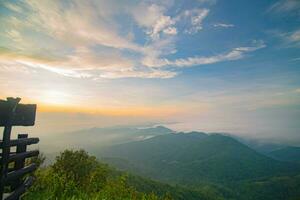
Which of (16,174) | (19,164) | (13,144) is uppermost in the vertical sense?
(13,144)

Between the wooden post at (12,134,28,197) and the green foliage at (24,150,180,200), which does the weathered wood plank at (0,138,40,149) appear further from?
the green foliage at (24,150,180,200)

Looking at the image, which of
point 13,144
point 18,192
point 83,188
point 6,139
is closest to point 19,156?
point 13,144

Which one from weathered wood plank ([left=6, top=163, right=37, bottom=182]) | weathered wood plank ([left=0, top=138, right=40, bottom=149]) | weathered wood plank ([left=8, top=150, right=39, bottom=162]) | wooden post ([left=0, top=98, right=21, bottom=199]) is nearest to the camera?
wooden post ([left=0, top=98, right=21, bottom=199])

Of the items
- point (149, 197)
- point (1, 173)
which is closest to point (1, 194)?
point (1, 173)

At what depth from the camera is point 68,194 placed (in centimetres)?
1410

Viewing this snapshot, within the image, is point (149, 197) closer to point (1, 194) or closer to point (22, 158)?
point (22, 158)

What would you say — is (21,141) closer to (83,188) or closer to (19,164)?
(19,164)

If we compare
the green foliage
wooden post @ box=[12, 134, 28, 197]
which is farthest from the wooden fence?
the green foliage

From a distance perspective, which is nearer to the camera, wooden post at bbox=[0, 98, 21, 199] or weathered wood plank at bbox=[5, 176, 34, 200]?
wooden post at bbox=[0, 98, 21, 199]

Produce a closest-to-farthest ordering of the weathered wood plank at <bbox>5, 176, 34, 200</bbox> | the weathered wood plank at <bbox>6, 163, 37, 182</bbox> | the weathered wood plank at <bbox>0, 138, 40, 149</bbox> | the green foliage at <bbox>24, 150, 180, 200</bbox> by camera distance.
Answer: the weathered wood plank at <bbox>6, 163, 37, 182</bbox> < the weathered wood plank at <bbox>5, 176, 34, 200</bbox> < the weathered wood plank at <bbox>0, 138, 40, 149</bbox> < the green foliage at <bbox>24, 150, 180, 200</bbox>

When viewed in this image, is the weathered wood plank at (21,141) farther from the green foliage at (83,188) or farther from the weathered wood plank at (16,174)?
the green foliage at (83,188)

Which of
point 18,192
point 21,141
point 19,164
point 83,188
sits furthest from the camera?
point 83,188

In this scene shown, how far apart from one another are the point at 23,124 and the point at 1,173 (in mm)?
1638

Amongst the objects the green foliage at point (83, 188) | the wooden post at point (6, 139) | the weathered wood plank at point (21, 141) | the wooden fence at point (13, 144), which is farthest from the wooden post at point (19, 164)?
the green foliage at point (83, 188)
